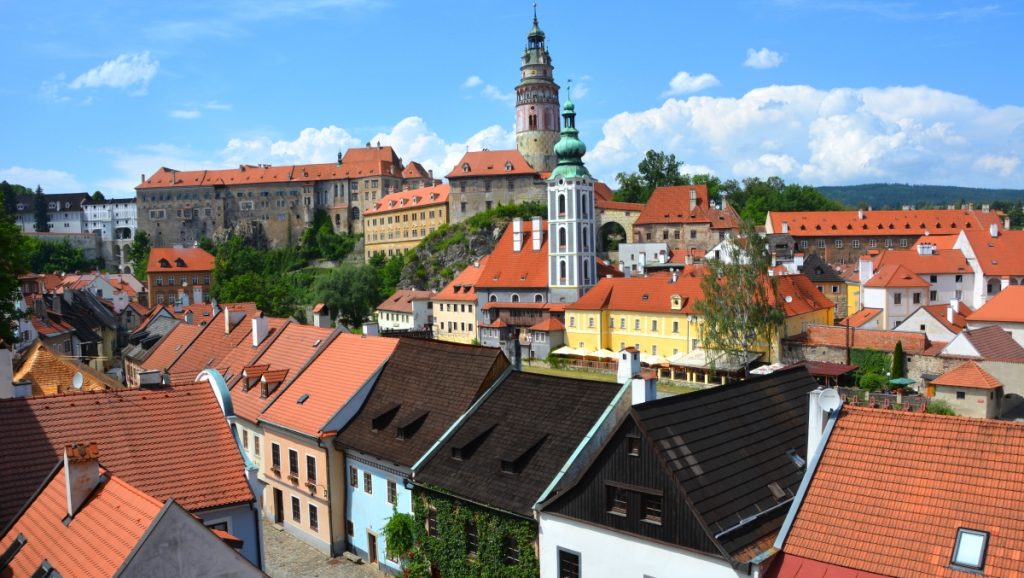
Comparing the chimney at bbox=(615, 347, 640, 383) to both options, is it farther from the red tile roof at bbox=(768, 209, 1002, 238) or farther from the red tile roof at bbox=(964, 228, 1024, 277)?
the red tile roof at bbox=(768, 209, 1002, 238)

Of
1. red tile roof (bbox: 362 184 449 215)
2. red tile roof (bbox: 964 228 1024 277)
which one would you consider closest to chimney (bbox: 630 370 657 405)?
red tile roof (bbox: 964 228 1024 277)

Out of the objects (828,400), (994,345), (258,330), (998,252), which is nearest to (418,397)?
(828,400)

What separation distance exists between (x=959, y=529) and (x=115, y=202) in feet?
548

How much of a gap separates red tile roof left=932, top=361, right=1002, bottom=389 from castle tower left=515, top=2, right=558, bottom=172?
290 feet

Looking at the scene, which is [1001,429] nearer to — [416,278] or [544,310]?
[544,310]

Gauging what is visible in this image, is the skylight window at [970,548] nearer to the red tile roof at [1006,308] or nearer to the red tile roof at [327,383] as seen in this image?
the red tile roof at [327,383]

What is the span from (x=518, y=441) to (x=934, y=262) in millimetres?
60385

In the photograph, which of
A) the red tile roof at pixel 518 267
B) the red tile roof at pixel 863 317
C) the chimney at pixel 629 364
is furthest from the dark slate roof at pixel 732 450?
the red tile roof at pixel 518 267

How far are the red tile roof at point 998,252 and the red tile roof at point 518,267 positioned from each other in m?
39.3

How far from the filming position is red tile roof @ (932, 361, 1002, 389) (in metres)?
37.8

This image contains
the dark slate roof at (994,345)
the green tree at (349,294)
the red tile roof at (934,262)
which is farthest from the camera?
the green tree at (349,294)

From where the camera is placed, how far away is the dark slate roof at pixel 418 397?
21.8 m

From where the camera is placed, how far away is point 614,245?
3831 inches

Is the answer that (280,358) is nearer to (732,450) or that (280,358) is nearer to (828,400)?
(732,450)
